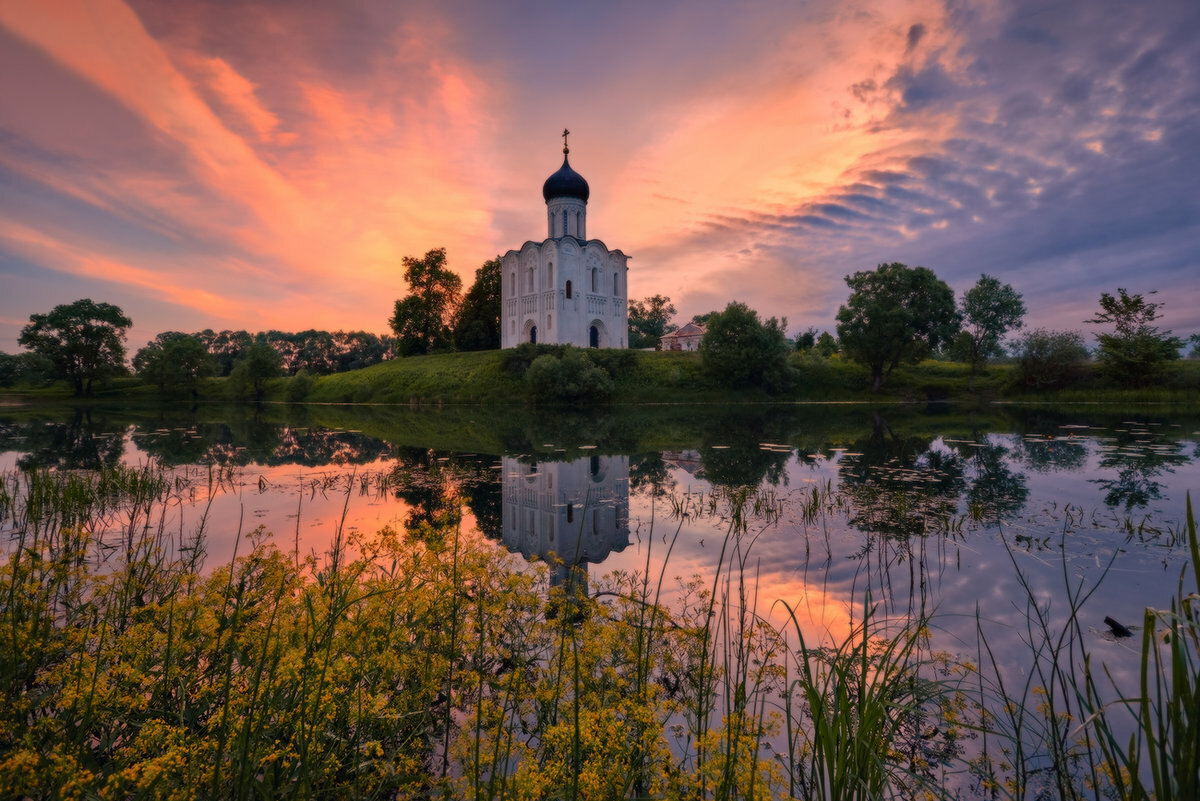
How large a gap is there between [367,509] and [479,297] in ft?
195

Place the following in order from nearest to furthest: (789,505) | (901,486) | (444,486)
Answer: (789,505) < (901,486) < (444,486)

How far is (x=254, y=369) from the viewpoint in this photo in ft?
185

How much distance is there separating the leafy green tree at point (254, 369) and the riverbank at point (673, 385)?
7.99ft

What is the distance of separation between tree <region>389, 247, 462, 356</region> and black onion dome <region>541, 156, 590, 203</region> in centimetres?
1716

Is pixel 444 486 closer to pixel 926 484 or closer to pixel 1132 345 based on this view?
pixel 926 484

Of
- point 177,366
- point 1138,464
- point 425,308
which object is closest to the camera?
point 1138,464

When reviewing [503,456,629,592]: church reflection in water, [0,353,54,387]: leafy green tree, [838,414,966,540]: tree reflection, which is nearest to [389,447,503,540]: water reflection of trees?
[503,456,629,592]: church reflection in water

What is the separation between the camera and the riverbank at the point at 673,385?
46031 mm

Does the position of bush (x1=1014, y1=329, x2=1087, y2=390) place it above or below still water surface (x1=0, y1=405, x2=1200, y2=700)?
above

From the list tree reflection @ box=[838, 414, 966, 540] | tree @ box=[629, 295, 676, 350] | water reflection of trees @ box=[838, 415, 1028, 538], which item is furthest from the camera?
tree @ box=[629, 295, 676, 350]

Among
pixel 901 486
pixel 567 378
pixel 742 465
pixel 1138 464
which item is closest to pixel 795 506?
pixel 901 486

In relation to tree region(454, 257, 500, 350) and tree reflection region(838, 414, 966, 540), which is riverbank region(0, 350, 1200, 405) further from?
tree reflection region(838, 414, 966, 540)

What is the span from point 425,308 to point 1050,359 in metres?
61.8

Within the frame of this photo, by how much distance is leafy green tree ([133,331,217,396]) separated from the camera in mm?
59031
